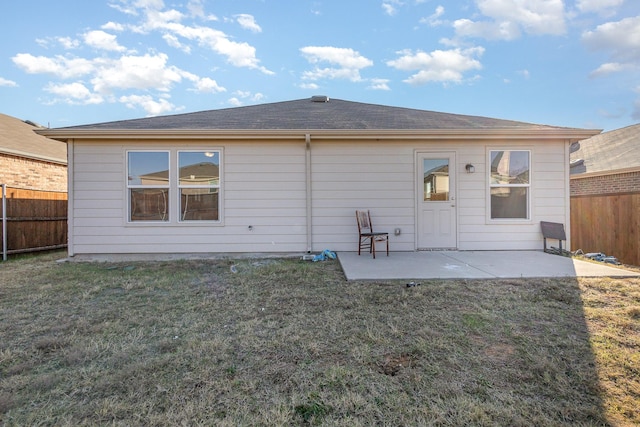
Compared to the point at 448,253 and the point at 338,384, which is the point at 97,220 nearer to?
the point at 338,384

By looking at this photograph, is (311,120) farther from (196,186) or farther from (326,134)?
(196,186)

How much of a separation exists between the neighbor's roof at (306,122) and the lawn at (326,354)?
10.0 ft

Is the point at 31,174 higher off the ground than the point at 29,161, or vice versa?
the point at 29,161

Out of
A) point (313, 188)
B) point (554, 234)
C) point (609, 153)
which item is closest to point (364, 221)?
point (313, 188)

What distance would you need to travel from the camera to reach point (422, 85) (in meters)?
Answer: 14.8

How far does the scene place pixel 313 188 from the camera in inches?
240

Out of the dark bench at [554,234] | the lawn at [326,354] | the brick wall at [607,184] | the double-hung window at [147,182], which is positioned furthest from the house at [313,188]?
the brick wall at [607,184]

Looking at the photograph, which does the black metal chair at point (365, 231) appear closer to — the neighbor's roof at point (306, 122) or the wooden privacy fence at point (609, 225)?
the neighbor's roof at point (306, 122)

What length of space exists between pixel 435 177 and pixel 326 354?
16.1ft

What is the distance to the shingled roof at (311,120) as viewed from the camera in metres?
6.01

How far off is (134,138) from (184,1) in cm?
453

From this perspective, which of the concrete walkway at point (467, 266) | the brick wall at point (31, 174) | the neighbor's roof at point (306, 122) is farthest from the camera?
the brick wall at point (31, 174)

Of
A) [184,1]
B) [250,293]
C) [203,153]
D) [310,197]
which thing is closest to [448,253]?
[310,197]

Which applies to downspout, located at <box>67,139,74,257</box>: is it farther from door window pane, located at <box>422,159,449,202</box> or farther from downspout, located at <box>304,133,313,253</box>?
door window pane, located at <box>422,159,449,202</box>
